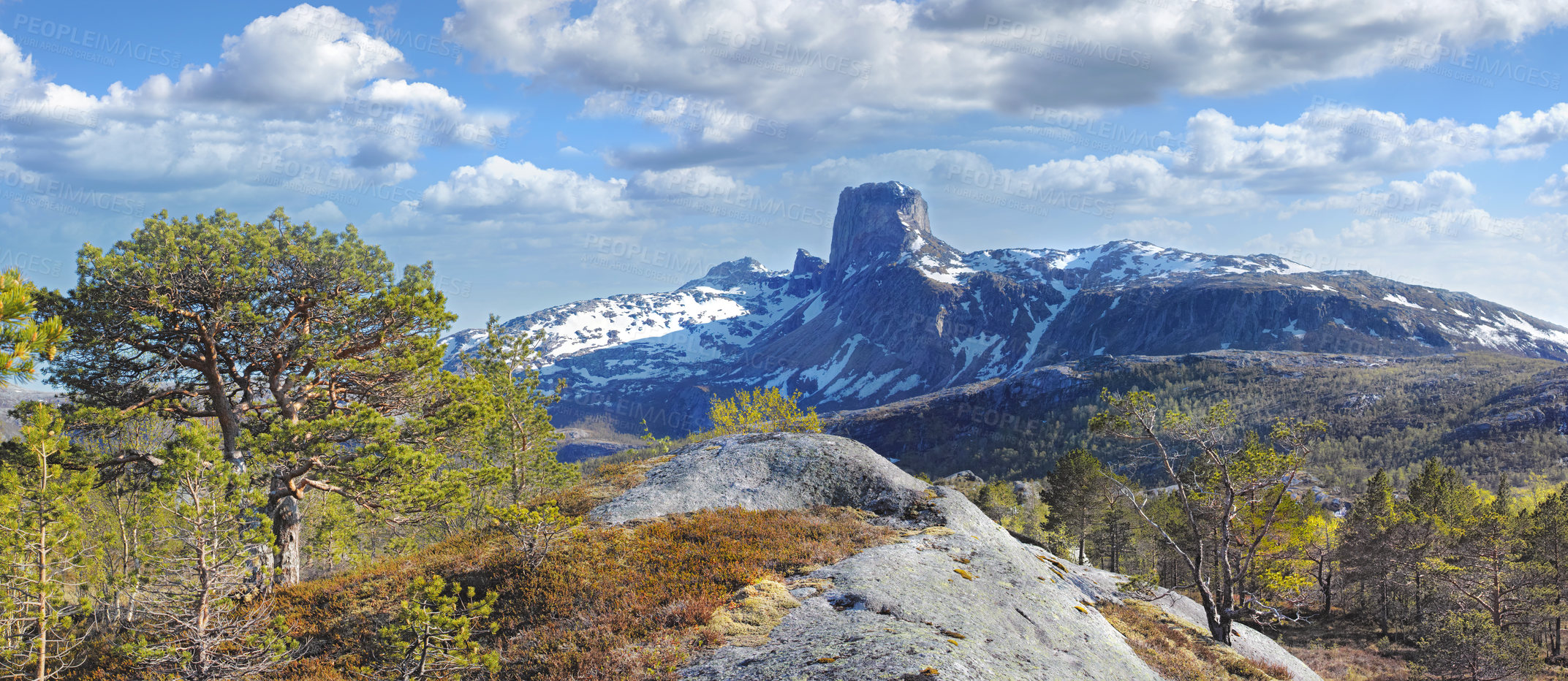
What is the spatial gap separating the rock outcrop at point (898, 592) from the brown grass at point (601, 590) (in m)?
1.21

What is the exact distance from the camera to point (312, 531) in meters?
43.1

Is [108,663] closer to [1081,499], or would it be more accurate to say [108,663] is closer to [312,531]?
[312,531]

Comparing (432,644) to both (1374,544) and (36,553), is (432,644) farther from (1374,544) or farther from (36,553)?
(1374,544)

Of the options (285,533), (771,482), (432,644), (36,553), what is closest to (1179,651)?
(771,482)

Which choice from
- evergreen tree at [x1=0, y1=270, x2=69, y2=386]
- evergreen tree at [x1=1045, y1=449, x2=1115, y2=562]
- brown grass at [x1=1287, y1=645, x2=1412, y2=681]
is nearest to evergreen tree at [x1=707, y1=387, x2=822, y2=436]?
evergreen tree at [x1=1045, y1=449, x2=1115, y2=562]

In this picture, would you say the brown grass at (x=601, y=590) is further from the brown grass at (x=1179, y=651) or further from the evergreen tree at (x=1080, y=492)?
the evergreen tree at (x=1080, y=492)

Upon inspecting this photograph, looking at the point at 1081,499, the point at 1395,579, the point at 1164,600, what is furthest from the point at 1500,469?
the point at 1164,600

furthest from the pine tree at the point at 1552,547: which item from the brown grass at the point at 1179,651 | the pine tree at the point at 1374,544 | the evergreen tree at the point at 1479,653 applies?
the brown grass at the point at 1179,651

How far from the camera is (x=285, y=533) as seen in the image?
22.1 meters

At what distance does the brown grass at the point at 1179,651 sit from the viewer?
71.3 ft

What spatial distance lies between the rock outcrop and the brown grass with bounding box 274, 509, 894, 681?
1.21 meters

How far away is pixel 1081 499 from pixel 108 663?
65.6 meters

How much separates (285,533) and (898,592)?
64.6 feet

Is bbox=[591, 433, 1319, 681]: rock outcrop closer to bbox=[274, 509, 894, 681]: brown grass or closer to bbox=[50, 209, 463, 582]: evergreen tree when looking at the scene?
bbox=[274, 509, 894, 681]: brown grass
